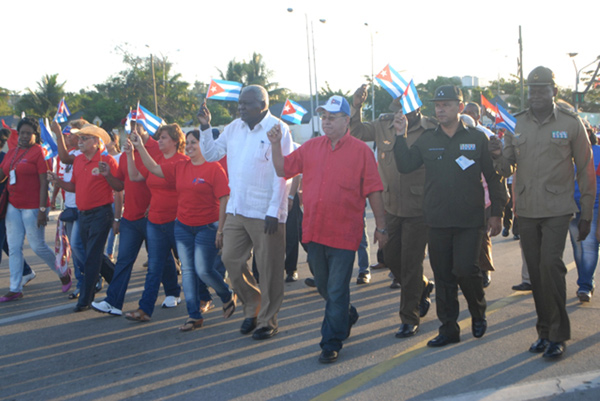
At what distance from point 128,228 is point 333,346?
9.08 feet

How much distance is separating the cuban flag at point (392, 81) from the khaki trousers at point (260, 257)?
1.62 meters

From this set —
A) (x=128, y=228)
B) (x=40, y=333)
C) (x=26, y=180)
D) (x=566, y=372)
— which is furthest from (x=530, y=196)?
(x=26, y=180)

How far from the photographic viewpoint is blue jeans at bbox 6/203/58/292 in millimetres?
7582

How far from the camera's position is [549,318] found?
4.89 m

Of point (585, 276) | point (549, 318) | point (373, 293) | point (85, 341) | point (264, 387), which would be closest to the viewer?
point (264, 387)

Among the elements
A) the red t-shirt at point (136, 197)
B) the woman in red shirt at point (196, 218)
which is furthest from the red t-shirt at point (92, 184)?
the woman in red shirt at point (196, 218)

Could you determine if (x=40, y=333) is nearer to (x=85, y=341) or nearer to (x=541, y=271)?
(x=85, y=341)

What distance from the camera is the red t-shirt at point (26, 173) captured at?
7637 mm

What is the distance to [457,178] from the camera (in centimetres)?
499

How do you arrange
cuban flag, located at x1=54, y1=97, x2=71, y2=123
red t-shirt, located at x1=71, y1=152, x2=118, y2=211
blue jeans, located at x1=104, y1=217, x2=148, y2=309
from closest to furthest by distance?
blue jeans, located at x1=104, y1=217, x2=148, y2=309, red t-shirt, located at x1=71, y1=152, x2=118, y2=211, cuban flag, located at x1=54, y1=97, x2=71, y2=123

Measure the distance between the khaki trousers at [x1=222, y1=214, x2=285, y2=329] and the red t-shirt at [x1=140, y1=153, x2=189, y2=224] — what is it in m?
0.82

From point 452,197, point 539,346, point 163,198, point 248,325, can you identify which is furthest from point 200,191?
point 539,346

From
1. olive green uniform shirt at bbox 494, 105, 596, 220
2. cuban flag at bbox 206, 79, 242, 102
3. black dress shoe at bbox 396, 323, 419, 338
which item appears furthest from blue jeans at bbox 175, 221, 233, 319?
olive green uniform shirt at bbox 494, 105, 596, 220

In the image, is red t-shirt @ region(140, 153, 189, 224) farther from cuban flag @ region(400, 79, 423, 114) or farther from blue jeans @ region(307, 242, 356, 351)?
cuban flag @ region(400, 79, 423, 114)
